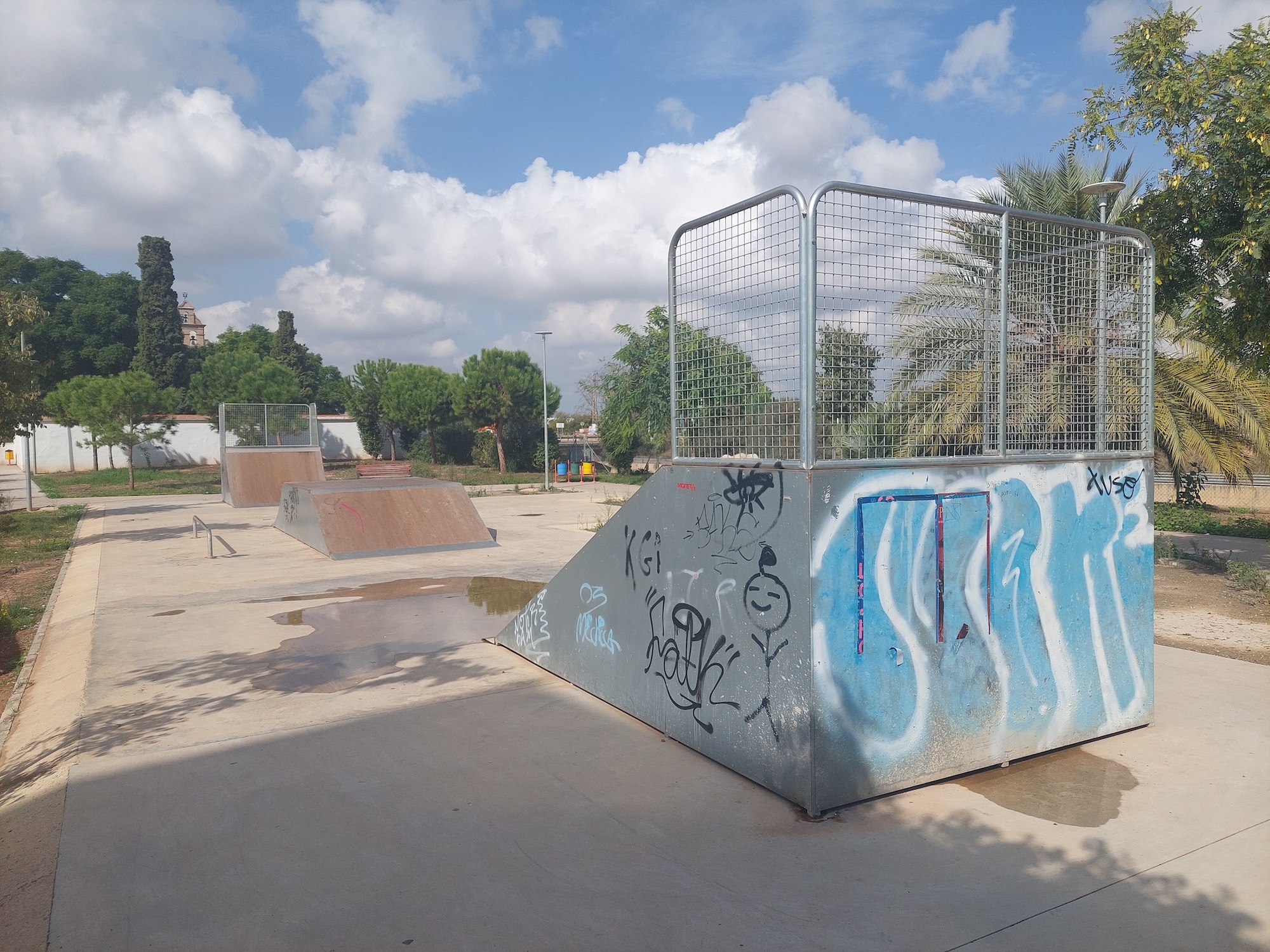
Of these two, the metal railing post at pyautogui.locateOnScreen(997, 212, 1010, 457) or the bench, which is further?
the bench

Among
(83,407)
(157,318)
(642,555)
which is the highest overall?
(157,318)

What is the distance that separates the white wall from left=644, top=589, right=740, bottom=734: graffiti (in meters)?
40.8

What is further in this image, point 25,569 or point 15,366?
point 15,366

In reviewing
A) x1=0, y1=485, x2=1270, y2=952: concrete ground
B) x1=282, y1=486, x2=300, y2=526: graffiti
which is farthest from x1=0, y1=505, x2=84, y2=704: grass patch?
x1=282, y1=486, x2=300, y2=526: graffiti

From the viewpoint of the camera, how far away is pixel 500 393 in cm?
4172

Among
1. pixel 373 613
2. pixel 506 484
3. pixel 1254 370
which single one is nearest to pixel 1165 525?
pixel 1254 370

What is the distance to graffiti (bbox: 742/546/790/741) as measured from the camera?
4.36m

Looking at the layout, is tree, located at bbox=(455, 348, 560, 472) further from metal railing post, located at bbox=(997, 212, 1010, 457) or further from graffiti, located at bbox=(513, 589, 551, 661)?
metal railing post, located at bbox=(997, 212, 1010, 457)

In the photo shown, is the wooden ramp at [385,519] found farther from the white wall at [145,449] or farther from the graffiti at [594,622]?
the white wall at [145,449]

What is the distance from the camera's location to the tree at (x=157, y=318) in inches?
2243

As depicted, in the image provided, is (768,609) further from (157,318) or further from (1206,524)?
(157,318)

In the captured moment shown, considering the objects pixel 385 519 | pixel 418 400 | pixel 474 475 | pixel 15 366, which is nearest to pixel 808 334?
pixel 385 519

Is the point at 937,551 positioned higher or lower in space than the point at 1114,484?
lower

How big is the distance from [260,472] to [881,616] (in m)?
23.9
